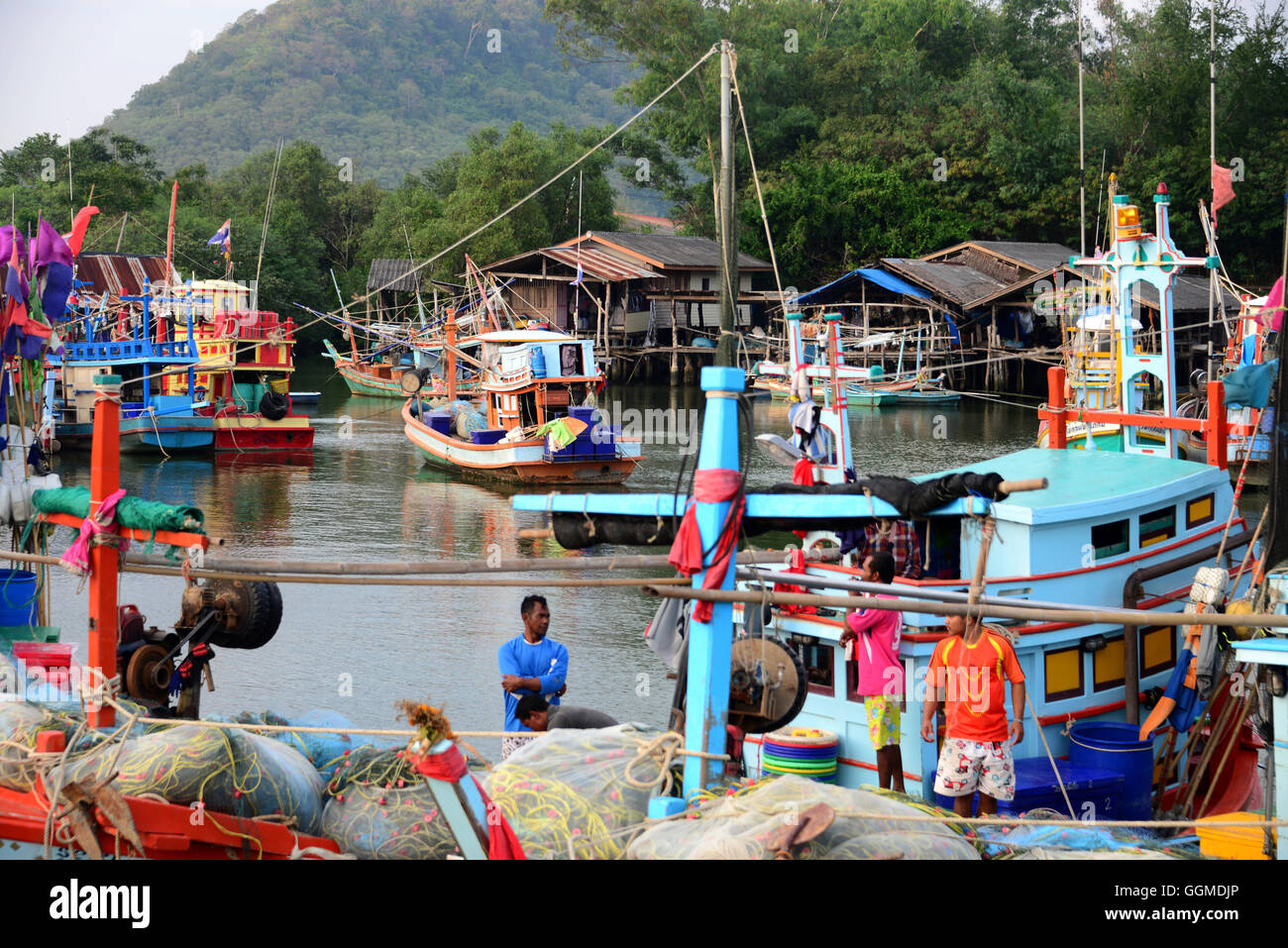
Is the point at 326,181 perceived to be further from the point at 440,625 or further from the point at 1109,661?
the point at 1109,661

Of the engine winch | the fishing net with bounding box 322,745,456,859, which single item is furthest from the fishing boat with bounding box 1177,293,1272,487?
the fishing net with bounding box 322,745,456,859

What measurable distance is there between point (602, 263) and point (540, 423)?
23.3 meters

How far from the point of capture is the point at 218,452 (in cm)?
3362

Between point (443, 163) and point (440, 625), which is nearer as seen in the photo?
point (440, 625)

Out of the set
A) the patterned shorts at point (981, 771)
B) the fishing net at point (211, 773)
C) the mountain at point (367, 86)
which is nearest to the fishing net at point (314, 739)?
the fishing net at point (211, 773)

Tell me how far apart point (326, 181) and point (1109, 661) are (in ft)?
244

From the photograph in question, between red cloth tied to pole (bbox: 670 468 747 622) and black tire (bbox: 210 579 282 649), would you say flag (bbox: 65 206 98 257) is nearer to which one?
black tire (bbox: 210 579 282 649)

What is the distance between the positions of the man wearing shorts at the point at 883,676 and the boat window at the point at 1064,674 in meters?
1.29

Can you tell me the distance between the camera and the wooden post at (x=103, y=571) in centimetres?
675

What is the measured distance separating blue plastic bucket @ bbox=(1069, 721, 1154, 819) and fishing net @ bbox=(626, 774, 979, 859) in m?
3.29

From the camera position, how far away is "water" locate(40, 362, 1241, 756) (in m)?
14.4

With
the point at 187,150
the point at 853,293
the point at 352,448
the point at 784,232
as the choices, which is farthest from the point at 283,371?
the point at 187,150

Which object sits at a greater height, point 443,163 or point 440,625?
point 443,163

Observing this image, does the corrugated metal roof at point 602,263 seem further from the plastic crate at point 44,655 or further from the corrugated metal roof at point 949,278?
the plastic crate at point 44,655
